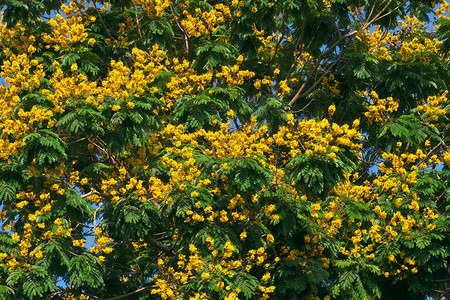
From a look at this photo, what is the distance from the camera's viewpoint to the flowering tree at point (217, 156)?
9.34 m

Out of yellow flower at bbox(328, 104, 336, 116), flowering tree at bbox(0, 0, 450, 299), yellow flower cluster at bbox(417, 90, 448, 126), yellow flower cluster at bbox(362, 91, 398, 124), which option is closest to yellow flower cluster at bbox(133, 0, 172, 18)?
flowering tree at bbox(0, 0, 450, 299)

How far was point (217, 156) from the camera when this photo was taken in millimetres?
9727

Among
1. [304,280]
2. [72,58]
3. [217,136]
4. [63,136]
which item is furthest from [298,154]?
[72,58]

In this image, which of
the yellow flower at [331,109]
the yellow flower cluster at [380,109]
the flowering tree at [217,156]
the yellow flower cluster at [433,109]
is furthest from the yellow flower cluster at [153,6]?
the yellow flower cluster at [433,109]

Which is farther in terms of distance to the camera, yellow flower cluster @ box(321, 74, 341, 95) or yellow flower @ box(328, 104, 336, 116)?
yellow flower cluster @ box(321, 74, 341, 95)

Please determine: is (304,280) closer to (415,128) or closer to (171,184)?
(171,184)

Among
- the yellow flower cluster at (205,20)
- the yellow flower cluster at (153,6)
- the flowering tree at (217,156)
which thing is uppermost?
the yellow flower cluster at (153,6)

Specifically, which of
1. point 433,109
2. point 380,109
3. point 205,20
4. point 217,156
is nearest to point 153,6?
point 205,20

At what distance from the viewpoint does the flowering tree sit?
9336 mm

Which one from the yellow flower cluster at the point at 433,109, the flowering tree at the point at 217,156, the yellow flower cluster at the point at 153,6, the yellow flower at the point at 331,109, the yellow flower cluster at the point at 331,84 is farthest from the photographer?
the yellow flower cluster at the point at 331,84

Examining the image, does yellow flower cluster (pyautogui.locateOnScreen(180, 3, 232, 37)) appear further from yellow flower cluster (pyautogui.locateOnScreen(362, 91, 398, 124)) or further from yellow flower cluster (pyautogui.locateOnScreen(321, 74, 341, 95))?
yellow flower cluster (pyautogui.locateOnScreen(362, 91, 398, 124))

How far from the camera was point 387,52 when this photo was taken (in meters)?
12.5

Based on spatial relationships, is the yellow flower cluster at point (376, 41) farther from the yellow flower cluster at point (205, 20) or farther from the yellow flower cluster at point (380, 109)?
the yellow flower cluster at point (205, 20)

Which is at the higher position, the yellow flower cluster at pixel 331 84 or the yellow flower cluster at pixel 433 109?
the yellow flower cluster at pixel 331 84
